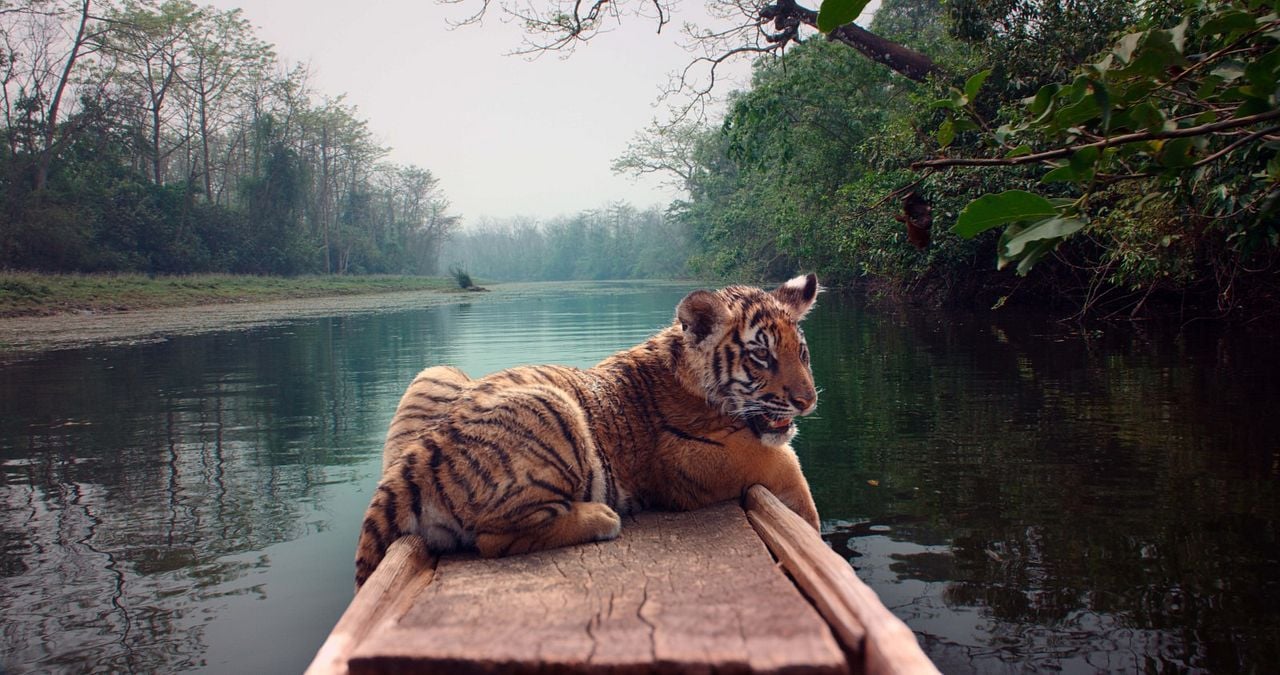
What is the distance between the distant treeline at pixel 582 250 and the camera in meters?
93.9

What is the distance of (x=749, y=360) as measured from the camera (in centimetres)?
400

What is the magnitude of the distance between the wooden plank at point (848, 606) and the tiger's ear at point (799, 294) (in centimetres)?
159

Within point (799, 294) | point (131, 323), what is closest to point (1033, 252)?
point (799, 294)

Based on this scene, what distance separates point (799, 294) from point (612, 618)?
260 centimetres

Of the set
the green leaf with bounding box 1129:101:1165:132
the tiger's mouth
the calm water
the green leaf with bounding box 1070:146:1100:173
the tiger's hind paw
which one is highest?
the green leaf with bounding box 1129:101:1165:132

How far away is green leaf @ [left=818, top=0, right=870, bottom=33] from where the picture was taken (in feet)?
5.69

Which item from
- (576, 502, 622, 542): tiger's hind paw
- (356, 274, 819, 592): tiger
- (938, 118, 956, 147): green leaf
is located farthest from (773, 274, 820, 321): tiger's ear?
(938, 118, 956, 147): green leaf

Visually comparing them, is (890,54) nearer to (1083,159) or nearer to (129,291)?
(1083,159)

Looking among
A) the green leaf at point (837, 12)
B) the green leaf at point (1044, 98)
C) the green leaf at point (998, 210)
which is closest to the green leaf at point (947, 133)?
the green leaf at point (1044, 98)

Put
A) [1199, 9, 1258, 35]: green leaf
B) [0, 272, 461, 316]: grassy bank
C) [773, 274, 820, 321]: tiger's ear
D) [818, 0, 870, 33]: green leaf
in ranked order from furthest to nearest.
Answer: [0, 272, 461, 316]: grassy bank → [773, 274, 820, 321]: tiger's ear → [1199, 9, 1258, 35]: green leaf → [818, 0, 870, 33]: green leaf

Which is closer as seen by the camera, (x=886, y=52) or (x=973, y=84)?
(x=973, y=84)

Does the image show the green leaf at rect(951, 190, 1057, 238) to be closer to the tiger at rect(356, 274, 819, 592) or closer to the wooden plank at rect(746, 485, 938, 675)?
the wooden plank at rect(746, 485, 938, 675)

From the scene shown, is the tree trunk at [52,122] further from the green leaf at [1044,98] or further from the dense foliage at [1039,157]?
the green leaf at [1044,98]

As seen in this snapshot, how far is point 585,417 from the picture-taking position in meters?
3.79
